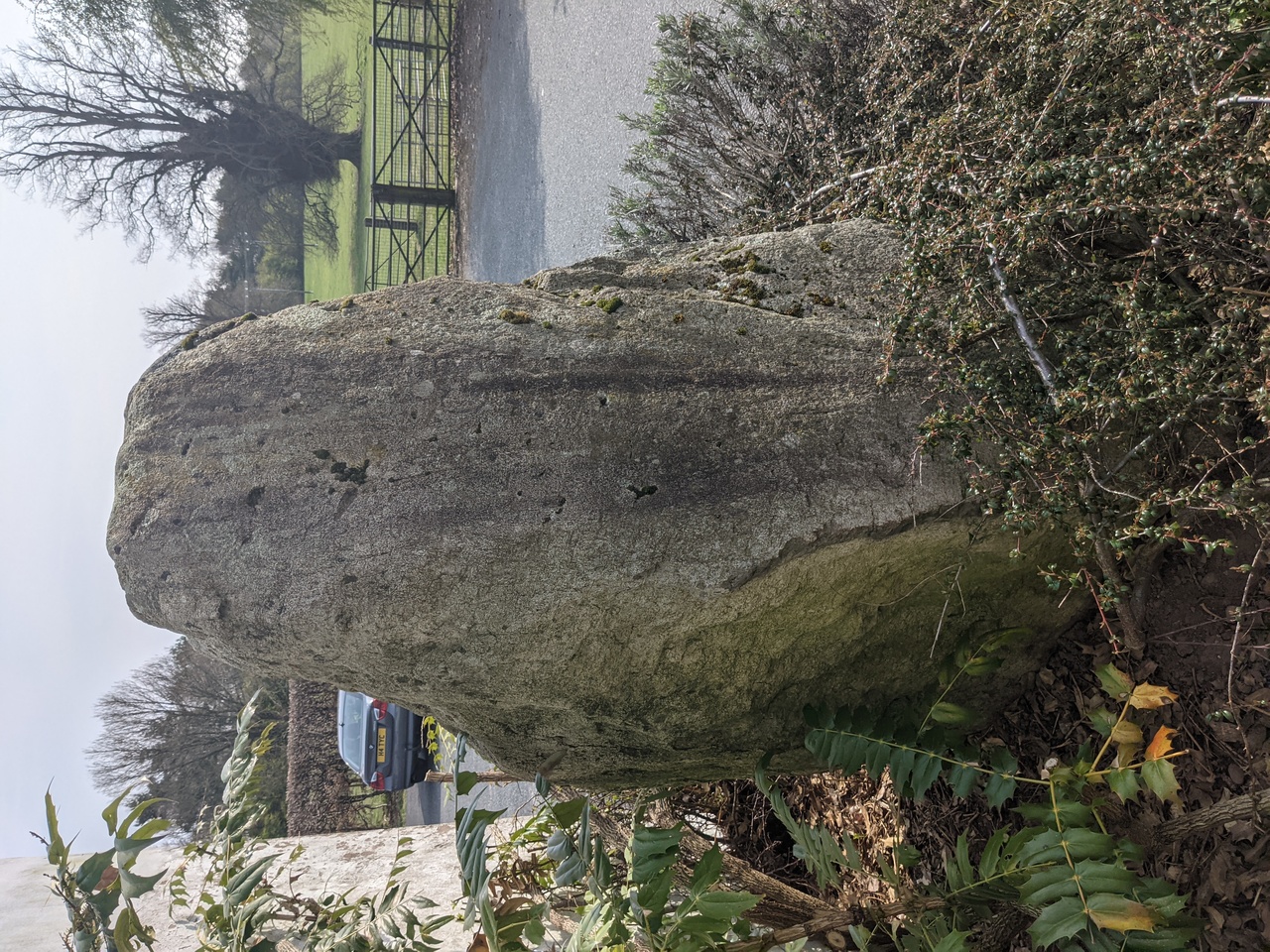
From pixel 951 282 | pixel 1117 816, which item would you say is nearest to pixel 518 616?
pixel 951 282

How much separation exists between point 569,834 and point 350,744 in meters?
9.51

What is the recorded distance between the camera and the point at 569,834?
275 cm

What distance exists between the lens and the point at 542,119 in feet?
29.6

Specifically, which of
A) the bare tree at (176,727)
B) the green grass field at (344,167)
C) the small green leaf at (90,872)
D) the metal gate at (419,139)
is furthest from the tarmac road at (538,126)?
the bare tree at (176,727)

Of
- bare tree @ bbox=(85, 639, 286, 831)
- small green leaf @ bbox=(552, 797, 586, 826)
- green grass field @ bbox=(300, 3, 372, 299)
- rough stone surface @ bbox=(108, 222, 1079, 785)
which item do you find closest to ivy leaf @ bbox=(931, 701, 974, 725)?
rough stone surface @ bbox=(108, 222, 1079, 785)

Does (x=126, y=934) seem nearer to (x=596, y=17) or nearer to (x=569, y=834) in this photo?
(x=569, y=834)

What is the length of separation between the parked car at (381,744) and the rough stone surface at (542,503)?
8.78 m

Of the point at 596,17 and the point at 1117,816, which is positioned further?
the point at 596,17

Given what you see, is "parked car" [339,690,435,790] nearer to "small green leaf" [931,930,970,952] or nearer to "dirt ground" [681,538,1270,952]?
"dirt ground" [681,538,1270,952]

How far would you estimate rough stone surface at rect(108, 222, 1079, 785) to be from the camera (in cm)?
244

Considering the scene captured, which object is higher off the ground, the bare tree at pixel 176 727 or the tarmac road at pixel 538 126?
Answer: the tarmac road at pixel 538 126

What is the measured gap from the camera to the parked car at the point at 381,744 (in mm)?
10977

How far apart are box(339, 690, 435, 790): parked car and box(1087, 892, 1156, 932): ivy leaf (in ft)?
31.4

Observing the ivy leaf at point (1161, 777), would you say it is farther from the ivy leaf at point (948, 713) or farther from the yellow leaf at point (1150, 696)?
the ivy leaf at point (948, 713)
